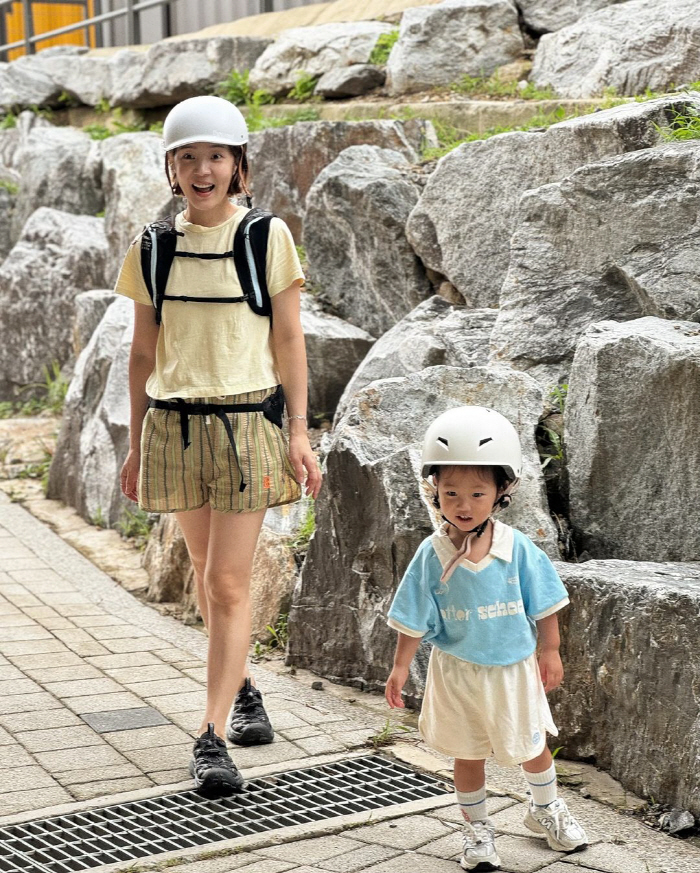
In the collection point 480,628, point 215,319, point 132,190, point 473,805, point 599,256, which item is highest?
point 132,190

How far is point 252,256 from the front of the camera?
3.51m

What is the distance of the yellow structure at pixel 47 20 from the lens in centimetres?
1822

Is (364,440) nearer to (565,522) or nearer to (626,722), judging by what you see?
(565,522)

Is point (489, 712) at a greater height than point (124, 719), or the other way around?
point (489, 712)

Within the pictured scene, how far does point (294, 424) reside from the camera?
3656mm

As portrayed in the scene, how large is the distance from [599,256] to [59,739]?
2.97m

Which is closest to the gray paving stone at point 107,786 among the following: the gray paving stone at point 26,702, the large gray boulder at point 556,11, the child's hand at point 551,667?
the gray paving stone at point 26,702

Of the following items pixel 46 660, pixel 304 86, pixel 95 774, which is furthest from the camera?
pixel 304 86

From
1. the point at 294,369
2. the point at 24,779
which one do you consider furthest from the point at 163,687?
the point at 294,369

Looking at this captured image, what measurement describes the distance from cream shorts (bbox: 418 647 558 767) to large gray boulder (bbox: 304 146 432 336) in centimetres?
391

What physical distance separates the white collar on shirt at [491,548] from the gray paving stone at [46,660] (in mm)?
2117

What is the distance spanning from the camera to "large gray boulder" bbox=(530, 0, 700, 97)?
656 cm

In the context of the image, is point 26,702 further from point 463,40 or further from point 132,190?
point 132,190

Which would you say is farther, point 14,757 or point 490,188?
point 490,188
